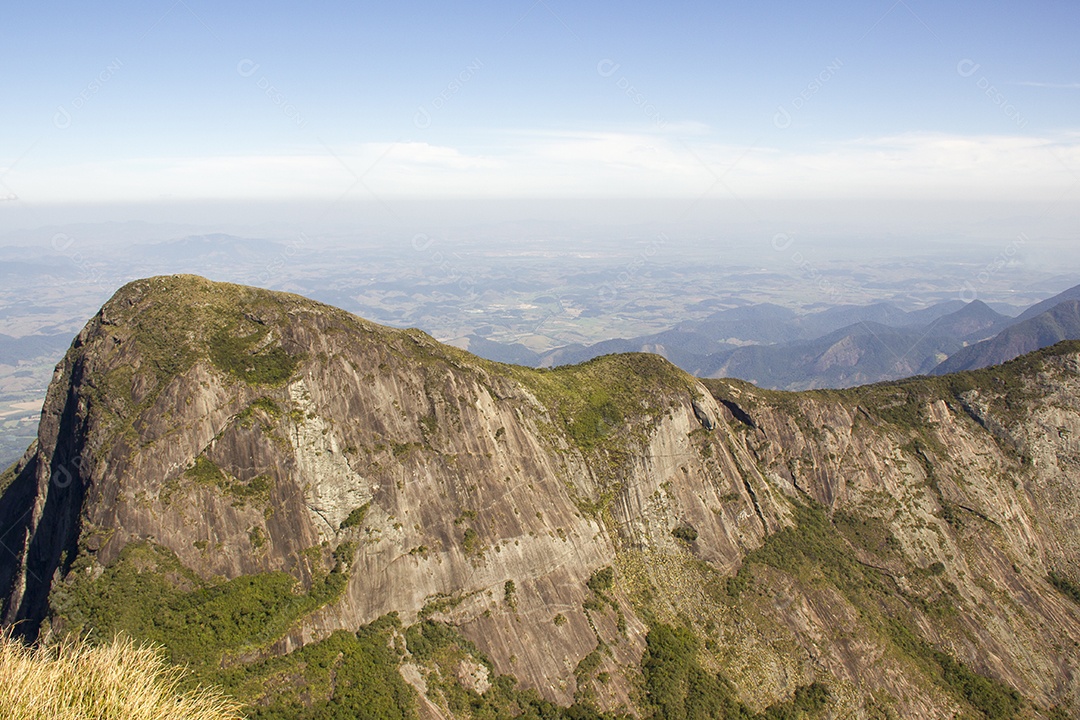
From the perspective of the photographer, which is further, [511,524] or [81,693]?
[511,524]

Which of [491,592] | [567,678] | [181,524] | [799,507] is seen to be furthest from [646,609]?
[181,524]

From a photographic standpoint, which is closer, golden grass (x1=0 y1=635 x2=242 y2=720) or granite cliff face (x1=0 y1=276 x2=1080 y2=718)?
golden grass (x1=0 y1=635 x2=242 y2=720)

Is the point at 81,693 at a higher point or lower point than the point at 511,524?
higher

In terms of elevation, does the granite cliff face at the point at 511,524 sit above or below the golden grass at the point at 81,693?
below

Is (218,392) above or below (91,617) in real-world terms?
above

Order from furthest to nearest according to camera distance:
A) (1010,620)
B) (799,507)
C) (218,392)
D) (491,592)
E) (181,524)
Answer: (799,507)
(1010,620)
(491,592)
(218,392)
(181,524)

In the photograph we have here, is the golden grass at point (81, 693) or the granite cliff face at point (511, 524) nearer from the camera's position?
the golden grass at point (81, 693)

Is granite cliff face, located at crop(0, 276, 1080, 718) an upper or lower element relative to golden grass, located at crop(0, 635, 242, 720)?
lower

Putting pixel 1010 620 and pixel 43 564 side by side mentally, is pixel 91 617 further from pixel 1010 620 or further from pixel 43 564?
pixel 1010 620
